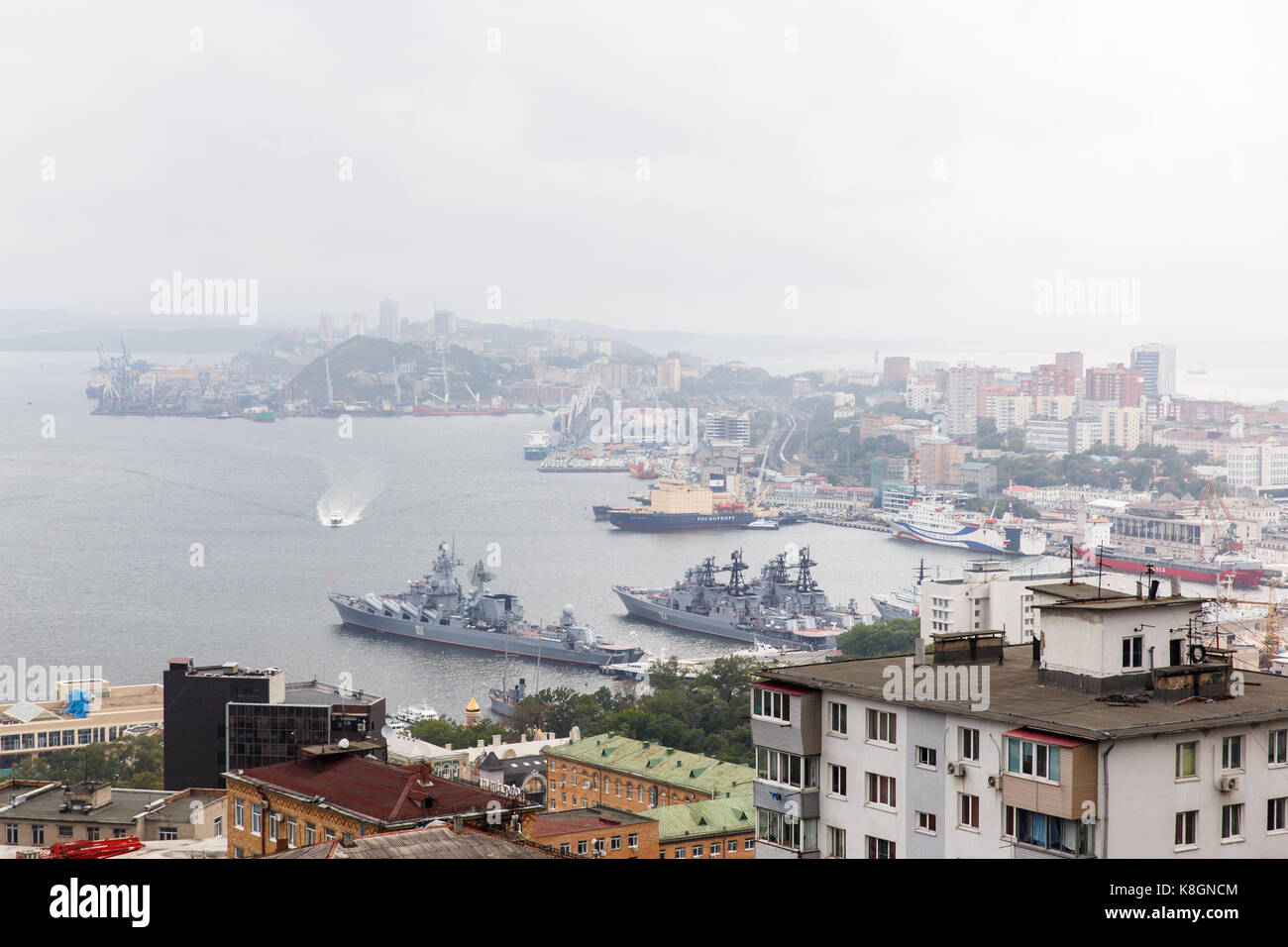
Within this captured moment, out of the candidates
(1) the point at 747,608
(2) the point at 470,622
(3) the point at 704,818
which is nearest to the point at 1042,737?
(3) the point at 704,818

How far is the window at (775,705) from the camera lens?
428cm

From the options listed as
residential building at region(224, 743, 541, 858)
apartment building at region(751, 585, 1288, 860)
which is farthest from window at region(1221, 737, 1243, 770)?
residential building at region(224, 743, 541, 858)

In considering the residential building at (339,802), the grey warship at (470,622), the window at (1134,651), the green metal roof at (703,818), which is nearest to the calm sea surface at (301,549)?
the grey warship at (470,622)

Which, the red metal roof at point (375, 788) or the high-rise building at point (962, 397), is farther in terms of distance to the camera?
the high-rise building at point (962, 397)

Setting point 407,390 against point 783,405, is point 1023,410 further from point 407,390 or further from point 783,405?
point 407,390

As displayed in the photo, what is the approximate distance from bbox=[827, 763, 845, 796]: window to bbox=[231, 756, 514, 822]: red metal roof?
162 cm

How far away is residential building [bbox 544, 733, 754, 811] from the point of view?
29.5 ft

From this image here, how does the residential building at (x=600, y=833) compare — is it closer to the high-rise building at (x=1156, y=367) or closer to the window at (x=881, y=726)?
the window at (x=881, y=726)

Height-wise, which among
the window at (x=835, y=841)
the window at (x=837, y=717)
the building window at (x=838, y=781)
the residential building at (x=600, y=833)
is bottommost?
the residential building at (x=600, y=833)

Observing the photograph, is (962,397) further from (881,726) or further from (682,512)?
(881,726)

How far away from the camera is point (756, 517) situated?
36.1 metres

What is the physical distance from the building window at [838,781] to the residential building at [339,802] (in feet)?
5.02

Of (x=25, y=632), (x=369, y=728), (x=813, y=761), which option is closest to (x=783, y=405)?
(x=25, y=632)

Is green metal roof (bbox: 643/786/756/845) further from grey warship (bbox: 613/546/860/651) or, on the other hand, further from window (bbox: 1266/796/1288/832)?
grey warship (bbox: 613/546/860/651)
